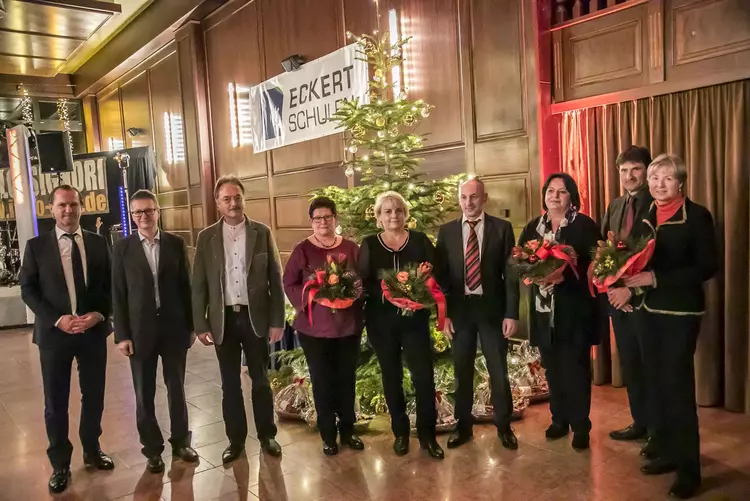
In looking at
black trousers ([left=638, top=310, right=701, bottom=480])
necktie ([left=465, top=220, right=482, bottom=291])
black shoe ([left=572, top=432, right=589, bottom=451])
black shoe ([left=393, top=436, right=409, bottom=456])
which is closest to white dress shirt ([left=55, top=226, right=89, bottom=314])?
black shoe ([left=393, top=436, right=409, bottom=456])

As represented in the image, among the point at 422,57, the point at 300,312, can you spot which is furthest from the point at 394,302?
the point at 422,57

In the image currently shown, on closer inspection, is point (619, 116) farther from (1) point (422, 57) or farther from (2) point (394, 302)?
(2) point (394, 302)

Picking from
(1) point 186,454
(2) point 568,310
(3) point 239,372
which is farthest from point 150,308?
(2) point 568,310

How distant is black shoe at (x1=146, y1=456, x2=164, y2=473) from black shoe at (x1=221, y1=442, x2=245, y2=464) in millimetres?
343

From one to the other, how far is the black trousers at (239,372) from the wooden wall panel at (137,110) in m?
8.50

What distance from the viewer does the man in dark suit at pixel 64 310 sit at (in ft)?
10.5

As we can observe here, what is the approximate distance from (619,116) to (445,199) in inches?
55.0

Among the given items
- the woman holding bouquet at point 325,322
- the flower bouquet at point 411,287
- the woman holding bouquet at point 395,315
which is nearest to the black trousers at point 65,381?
the woman holding bouquet at point 325,322

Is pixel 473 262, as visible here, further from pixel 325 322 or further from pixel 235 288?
pixel 235 288

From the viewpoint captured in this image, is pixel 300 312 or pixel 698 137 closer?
pixel 300 312

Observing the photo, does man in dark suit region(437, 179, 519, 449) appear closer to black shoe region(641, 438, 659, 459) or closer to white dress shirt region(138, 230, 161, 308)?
black shoe region(641, 438, 659, 459)

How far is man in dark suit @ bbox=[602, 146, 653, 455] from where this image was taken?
3.17 metres

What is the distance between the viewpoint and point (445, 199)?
13.8 feet

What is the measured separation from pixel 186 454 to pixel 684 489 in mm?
2658
